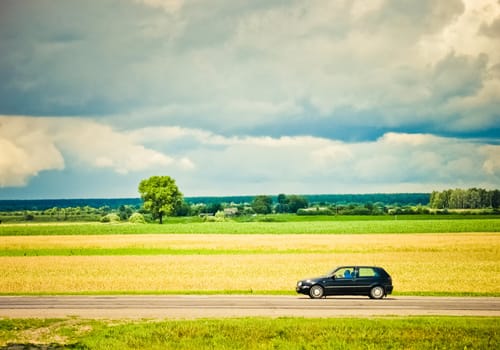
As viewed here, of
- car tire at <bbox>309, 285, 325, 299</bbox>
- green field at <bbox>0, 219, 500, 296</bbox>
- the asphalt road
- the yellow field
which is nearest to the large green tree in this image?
green field at <bbox>0, 219, 500, 296</bbox>

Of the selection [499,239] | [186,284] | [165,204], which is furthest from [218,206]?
[186,284]

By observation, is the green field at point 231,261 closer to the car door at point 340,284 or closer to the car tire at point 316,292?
the car tire at point 316,292

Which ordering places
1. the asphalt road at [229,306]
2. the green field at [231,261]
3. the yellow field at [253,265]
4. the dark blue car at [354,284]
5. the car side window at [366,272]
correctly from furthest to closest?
the yellow field at [253,265], the green field at [231,261], the car side window at [366,272], the dark blue car at [354,284], the asphalt road at [229,306]

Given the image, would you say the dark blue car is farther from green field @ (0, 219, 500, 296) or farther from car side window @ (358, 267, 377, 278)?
green field @ (0, 219, 500, 296)

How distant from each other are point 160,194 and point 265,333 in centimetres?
11780

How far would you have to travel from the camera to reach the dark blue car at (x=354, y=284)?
112ft

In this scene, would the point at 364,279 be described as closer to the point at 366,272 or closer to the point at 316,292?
the point at 366,272

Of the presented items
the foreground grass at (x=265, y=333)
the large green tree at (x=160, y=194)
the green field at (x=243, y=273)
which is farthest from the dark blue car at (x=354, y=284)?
the large green tree at (x=160, y=194)

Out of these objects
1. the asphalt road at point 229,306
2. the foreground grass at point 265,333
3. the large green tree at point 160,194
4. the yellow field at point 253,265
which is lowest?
the yellow field at point 253,265

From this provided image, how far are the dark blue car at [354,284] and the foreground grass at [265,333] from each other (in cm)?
866

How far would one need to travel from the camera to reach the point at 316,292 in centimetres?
3459

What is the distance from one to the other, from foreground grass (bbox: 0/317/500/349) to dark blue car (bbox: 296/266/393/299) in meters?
8.66

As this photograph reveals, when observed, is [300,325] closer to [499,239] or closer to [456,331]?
[456,331]

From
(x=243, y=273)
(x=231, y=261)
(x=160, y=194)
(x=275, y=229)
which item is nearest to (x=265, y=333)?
(x=243, y=273)
